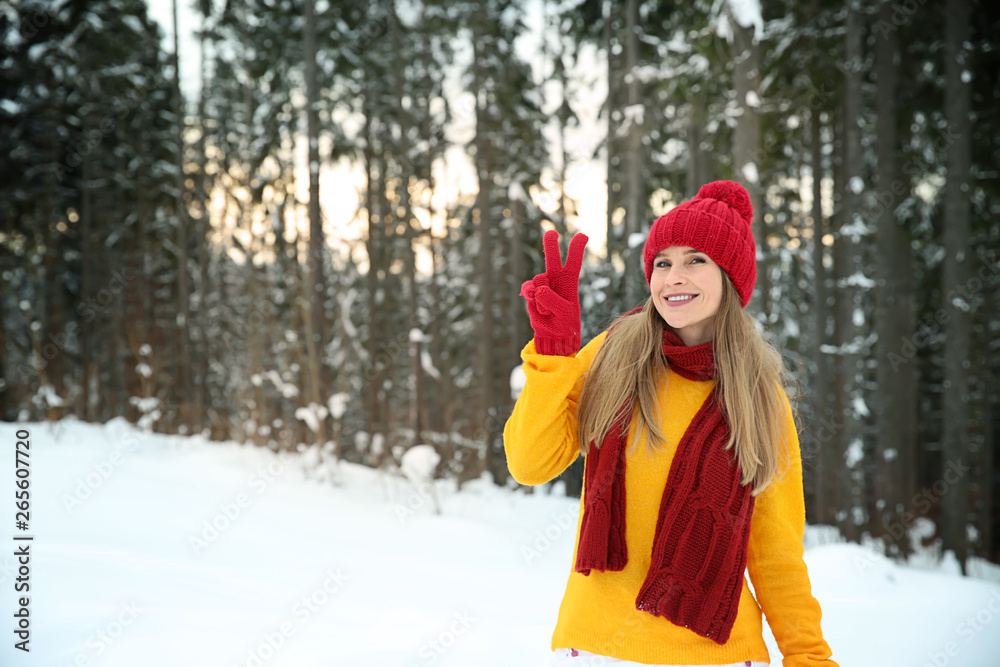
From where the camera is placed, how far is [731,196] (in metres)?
1.96

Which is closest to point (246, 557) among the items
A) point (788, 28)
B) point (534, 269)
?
point (788, 28)

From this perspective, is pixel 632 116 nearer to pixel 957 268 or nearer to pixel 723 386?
pixel 957 268

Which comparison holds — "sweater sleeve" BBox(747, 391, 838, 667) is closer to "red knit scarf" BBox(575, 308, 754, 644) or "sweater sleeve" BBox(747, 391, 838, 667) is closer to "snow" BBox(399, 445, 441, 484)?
"red knit scarf" BBox(575, 308, 754, 644)

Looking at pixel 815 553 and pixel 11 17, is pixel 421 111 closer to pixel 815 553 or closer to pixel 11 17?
pixel 11 17

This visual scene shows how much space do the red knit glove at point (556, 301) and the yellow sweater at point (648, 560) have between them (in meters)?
0.05

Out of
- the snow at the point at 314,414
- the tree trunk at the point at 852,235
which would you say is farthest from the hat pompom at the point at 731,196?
the snow at the point at 314,414

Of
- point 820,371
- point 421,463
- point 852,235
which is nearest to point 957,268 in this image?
point 852,235

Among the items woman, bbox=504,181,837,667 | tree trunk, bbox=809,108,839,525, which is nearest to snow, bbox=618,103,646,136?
tree trunk, bbox=809,108,839,525

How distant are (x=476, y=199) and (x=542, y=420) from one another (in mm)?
12756

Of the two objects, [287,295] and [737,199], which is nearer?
[737,199]

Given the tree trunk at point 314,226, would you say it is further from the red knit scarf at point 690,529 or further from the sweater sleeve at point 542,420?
the red knit scarf at point 690,529

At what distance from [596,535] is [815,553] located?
216 inches

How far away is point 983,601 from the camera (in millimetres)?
5137

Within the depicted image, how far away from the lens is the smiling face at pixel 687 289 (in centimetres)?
181
